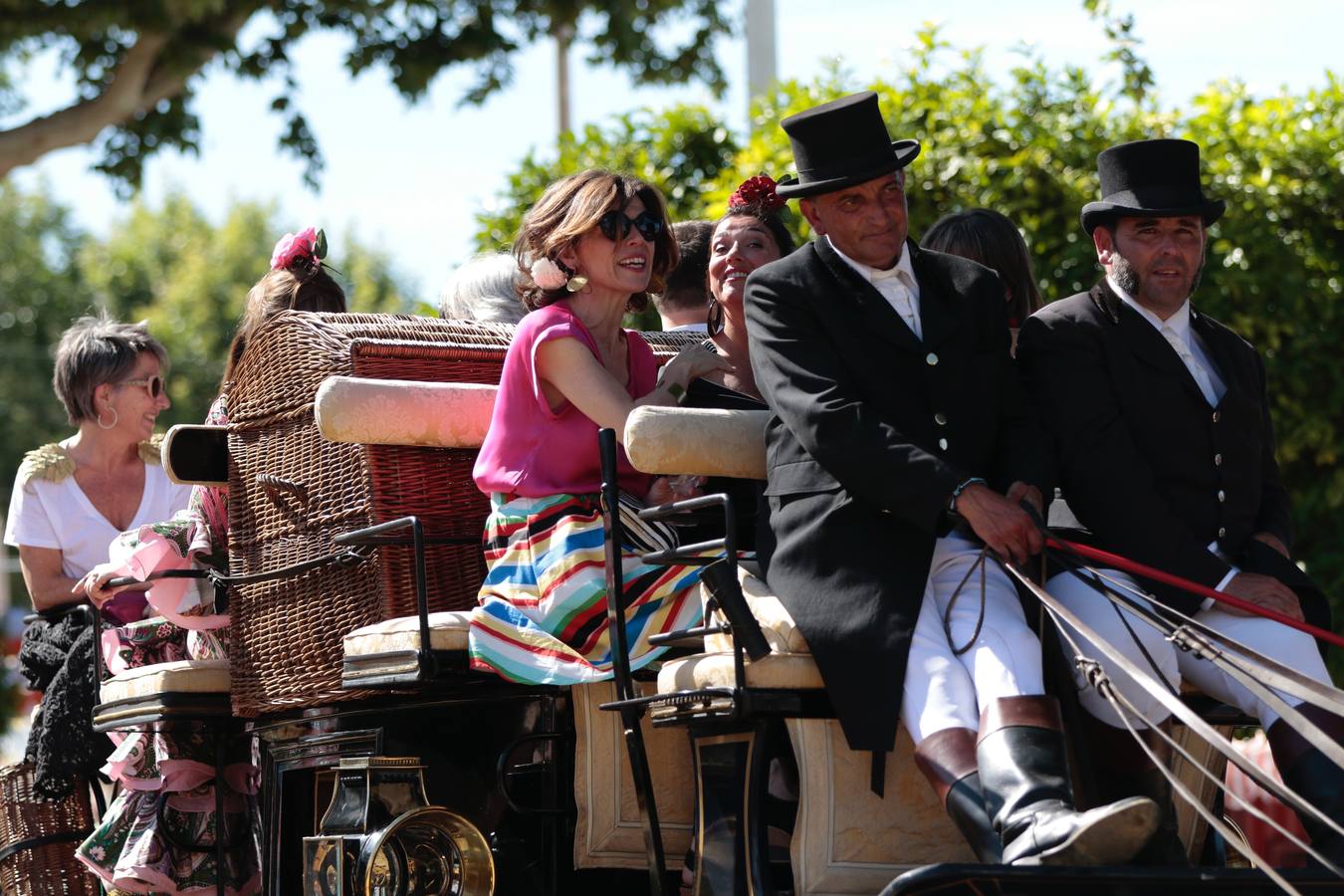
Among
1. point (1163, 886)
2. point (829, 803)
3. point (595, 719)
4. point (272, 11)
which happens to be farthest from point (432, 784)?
point (272, 11)

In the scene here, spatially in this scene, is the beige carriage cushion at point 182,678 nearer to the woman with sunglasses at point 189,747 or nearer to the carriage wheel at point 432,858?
the woman with sunglasses at point 189,747

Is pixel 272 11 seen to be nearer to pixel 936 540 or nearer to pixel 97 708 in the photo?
pixel 97 708

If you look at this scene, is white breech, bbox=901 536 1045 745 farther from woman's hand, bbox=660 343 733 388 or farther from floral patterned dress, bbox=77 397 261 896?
floral patterned dress, bbox=77 397 261 896

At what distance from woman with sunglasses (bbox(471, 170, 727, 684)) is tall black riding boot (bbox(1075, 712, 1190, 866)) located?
99 centimetres

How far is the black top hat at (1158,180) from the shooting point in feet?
13.1

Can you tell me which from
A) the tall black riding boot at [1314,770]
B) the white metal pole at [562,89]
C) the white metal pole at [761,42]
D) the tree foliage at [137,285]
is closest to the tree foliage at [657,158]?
the white metal pole at [761,42]

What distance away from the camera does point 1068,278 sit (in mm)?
6574

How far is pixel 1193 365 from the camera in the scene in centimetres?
409

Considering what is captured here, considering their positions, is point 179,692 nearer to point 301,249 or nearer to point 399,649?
point 399,649

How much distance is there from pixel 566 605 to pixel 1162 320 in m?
1.57

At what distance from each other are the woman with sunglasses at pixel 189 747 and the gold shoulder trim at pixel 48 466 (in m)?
0.77

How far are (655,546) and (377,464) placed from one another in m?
0.78

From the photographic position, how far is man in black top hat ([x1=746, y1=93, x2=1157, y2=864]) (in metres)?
3.29

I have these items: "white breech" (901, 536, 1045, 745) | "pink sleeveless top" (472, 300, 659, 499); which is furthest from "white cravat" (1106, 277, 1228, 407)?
"pink sleeveless top" (472, 300, 659, 499)
